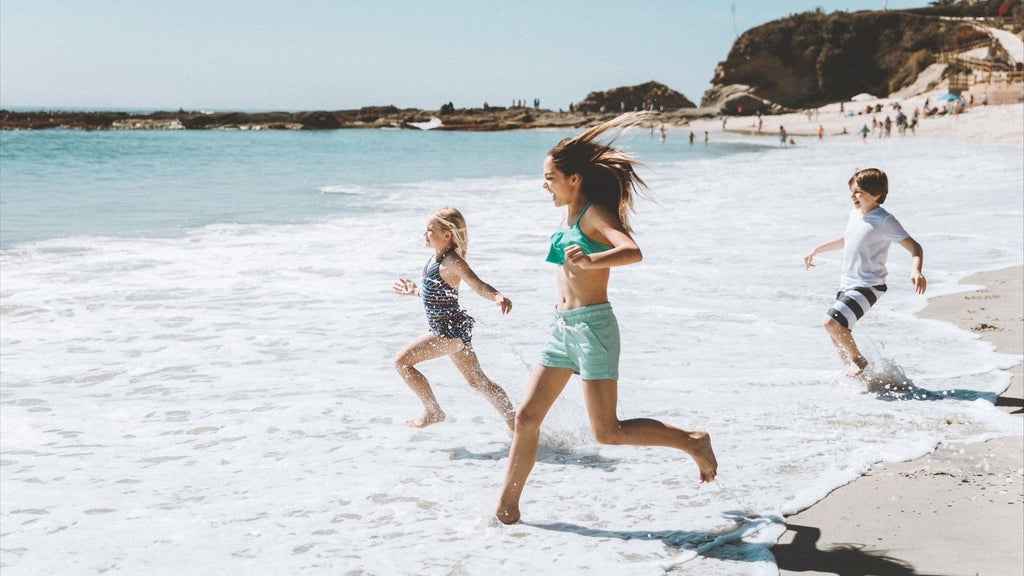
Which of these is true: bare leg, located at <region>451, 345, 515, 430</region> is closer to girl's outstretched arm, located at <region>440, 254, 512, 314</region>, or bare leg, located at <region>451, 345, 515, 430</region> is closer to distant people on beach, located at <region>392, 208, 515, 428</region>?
distant people on beach, located at <region>392, 208, 515, 428</region>

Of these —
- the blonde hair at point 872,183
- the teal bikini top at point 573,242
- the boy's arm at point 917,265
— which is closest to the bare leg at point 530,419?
the teal bikini top at point 573,242

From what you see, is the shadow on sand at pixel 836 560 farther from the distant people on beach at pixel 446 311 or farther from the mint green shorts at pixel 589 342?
the distant people on beach at pixel 446 311

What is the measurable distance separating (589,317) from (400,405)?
2719 millimetres

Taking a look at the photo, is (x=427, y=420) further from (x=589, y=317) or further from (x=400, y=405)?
(x=589, y=317)

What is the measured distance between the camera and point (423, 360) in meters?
5.16

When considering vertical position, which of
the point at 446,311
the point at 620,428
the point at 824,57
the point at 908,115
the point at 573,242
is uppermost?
the point at 824,57

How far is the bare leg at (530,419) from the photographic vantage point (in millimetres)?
3941

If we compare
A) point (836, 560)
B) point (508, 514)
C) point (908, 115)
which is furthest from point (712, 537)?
point (908, 115)

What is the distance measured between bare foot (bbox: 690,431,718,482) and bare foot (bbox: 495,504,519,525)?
0.89 metres

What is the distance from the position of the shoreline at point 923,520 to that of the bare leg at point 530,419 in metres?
1.18

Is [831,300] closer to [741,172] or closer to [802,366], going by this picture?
[802,366]

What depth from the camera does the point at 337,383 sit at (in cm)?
664

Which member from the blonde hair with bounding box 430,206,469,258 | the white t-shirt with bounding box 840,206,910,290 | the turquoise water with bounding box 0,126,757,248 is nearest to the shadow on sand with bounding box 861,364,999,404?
the white t-shirt with bounding box 840,206,910,290

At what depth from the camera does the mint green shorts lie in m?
3.77
